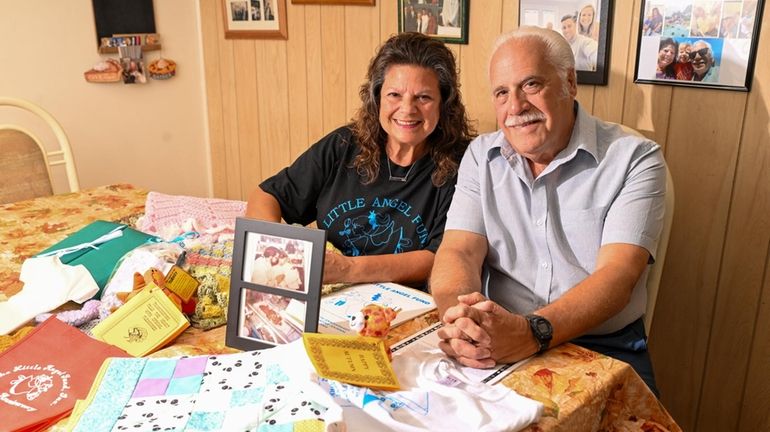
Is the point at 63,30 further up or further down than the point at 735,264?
further up

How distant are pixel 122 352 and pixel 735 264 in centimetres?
153

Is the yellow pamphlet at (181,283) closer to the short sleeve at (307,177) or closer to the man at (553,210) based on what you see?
the man at (553,210)

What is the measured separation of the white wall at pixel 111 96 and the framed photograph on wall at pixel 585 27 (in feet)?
6.60

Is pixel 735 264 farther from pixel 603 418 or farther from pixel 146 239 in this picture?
pixel 146 239

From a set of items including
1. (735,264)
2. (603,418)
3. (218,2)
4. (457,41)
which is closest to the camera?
(603,418)

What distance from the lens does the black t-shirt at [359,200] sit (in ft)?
5.82

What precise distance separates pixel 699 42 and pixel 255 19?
1943 mm

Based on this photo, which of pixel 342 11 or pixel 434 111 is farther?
pixel 342 11

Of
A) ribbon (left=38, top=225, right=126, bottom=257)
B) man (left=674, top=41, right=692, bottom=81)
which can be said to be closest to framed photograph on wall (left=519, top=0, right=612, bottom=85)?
man (left=674, top=41, right=692, bottom=81)

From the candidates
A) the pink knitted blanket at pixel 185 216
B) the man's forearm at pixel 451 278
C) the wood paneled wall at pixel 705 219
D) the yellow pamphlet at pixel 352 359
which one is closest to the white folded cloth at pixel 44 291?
the pink knitted blanket at pixel 185 216

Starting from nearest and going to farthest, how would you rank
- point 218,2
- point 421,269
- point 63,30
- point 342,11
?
point 421,269
point 342,11
point 63,30
point 218,2

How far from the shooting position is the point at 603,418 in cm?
106

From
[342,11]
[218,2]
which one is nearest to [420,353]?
[342,11]

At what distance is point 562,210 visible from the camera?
1.48m
